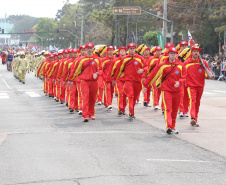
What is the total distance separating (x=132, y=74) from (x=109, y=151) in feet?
16.0

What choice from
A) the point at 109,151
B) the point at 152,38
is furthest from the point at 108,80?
the point at 152,38

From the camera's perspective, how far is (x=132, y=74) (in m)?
13.5

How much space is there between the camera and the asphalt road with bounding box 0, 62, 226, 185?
6934 millimetres

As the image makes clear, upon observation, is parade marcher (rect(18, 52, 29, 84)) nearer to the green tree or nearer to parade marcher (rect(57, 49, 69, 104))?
parade marcher (rect(57, 49, 69, 104))

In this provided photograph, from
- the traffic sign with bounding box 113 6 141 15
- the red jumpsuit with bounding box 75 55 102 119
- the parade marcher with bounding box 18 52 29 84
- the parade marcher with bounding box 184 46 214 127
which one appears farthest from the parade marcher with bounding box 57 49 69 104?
the traffic sign with bounding box 113 6 141 15

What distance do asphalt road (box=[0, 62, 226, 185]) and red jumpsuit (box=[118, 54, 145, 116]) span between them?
75 centimetres

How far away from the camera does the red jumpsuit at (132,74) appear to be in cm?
1348

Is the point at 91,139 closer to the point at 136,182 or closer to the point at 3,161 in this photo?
the point at 3,161

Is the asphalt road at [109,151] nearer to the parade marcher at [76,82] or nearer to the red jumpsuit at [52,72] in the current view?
the parade marcher at [76,82]

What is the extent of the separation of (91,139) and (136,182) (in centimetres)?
363

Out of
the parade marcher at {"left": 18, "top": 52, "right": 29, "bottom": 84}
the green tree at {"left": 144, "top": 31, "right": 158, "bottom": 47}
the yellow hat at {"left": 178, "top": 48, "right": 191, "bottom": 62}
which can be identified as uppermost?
the green tree at {"left": 144, "top": 31, "right": 158, "bottom": 47}

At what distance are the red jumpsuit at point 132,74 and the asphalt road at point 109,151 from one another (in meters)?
0.75

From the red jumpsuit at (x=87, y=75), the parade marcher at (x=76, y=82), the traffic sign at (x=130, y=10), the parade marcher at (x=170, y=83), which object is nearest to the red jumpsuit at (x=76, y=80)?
the parade marcher at (x=76, y=82)

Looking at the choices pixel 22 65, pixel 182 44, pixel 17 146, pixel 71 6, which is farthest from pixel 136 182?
pixel 71 6
